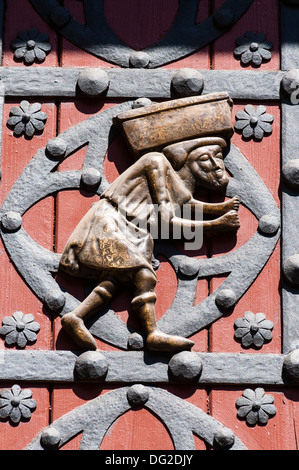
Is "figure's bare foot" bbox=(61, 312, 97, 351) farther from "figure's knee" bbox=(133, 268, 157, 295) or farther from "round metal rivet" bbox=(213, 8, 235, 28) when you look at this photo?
"round metal rivet" bbox=(213, 8, 235, 28)

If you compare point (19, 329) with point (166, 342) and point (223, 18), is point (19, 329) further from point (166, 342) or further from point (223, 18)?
point (223, 18)

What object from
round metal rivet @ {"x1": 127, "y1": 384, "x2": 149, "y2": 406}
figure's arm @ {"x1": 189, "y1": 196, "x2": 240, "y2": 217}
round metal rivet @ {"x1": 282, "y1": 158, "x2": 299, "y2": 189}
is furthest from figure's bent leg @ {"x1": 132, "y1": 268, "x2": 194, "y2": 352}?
round metal rivet @ {"x1": 282, "y1": 158, "x2": 299, "y2": 189}

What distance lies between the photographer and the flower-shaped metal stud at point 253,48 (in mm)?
3281

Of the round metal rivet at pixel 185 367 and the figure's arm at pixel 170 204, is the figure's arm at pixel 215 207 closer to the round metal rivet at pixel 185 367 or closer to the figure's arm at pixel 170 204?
the figure's arm at pixel 170 204

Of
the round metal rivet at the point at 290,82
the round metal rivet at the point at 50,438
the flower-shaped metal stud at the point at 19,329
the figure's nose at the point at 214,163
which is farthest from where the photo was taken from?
the round metal rivet at the point at 290,82

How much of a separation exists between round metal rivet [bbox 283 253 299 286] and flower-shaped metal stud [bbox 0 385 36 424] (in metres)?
0.76

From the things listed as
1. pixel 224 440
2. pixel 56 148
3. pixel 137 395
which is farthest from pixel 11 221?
pixel 224 440

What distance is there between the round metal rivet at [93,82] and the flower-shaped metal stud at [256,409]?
0.96m

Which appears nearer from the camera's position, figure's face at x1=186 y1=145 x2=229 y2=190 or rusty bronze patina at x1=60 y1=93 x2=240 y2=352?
rusty bronze patina at x1=60 y1=93 x2=240 y2=352

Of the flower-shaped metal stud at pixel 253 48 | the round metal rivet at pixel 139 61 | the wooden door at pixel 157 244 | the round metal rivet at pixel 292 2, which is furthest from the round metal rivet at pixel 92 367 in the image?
the round metal rivet at pixel 292 2

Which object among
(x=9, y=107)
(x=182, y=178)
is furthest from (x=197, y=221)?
(x=9, y=107)

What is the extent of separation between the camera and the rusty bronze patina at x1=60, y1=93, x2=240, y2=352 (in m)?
3.01

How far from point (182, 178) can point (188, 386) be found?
58 centimetres

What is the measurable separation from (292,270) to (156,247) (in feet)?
1.24
